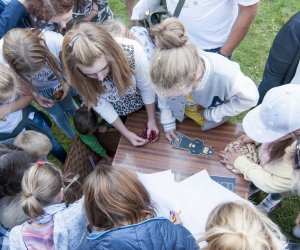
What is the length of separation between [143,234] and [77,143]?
4.03 ft

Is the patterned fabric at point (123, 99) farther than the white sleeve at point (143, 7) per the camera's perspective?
No

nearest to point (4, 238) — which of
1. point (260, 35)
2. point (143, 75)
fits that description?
point (143, 75)

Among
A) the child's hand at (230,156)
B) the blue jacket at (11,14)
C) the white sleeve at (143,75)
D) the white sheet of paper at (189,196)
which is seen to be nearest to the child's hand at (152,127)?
the white sleeve at (143,75)

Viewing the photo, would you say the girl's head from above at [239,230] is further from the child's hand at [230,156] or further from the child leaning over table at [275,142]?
the child's hand at [230,156]

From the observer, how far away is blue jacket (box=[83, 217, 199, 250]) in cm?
155

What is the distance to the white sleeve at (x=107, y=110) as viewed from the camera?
93.0 inches

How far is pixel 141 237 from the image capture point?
5.10 ft

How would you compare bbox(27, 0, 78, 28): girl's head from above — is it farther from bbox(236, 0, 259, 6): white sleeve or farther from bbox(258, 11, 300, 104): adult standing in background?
bbox(258, 11, 300, 104): adult standing in background

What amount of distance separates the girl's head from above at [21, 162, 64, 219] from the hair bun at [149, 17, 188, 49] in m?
0.90

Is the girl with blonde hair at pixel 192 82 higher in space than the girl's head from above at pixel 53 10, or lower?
lower

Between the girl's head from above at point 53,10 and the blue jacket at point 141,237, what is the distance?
145cm

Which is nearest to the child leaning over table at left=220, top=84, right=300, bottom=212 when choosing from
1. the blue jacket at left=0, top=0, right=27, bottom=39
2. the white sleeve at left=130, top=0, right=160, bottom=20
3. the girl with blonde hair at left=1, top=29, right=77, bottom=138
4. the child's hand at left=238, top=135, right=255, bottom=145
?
the child's hand at left=238, top=135, right=255, bottom=145

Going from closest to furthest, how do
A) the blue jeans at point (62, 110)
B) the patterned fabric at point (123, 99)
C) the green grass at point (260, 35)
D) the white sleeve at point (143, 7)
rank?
the patterned fabric at point (123, 99) < the white sleeve at point (143, 7) < the blue jeans at point (62, 110) < the green grass at point (260, 35)

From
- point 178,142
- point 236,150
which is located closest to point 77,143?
point 178,142
